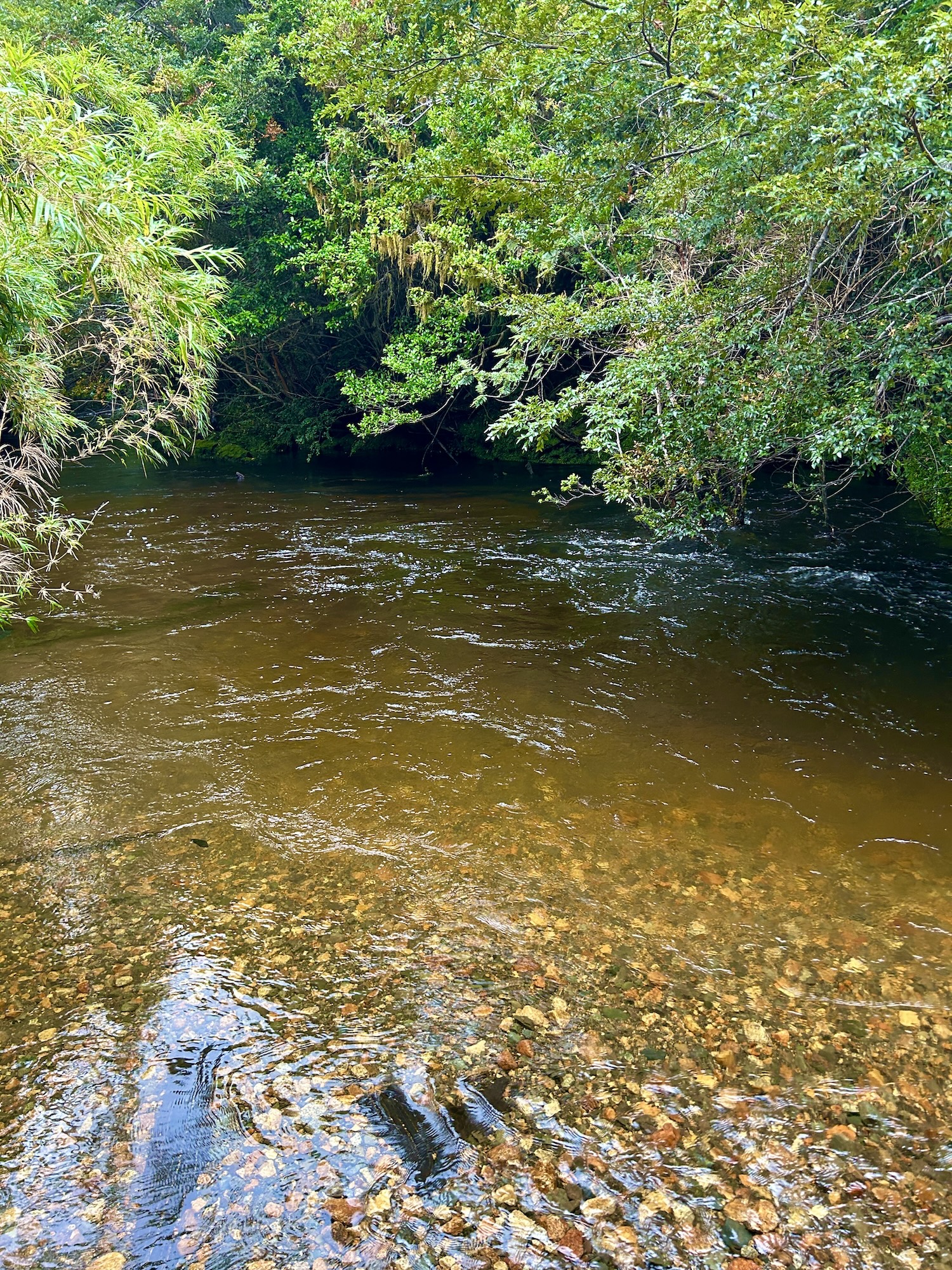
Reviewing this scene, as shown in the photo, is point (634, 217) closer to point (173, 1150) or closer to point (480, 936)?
point (480, 936)

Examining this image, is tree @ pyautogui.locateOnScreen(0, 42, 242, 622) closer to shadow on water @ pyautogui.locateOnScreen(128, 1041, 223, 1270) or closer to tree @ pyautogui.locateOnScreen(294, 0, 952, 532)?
tree @ pyautogui.locateOnScreen(294, 0, 952, 532)

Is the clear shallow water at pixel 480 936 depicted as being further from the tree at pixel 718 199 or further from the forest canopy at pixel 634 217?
the tree at pixel 718 199

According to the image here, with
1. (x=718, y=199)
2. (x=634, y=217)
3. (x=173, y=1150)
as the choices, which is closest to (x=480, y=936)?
(x=173, y=1150)

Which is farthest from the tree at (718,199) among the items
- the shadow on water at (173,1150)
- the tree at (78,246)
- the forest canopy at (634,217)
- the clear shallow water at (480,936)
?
the shadow on water at (173,1150)

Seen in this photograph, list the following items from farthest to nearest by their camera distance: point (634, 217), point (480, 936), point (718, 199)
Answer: point (634, 217)
point (718, 199)
point (480, 936)

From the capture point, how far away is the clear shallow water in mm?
3129

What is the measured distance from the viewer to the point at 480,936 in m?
4.64

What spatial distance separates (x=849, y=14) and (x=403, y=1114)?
8.56 meters

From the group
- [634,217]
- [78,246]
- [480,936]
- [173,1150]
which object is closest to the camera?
[173,1150]

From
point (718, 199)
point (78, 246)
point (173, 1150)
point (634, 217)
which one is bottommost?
point (173, 1150)

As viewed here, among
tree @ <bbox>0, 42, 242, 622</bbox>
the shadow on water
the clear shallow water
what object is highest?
tree @ <bbox>0, 42, 242, 622</bbox>

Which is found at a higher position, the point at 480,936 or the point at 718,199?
the point at 718,199

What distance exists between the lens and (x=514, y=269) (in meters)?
14.8

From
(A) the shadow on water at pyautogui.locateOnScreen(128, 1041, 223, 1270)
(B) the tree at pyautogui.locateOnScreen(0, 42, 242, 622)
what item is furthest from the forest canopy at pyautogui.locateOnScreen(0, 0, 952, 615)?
(A) the shadow on water at pyautogui.locateOnScreen(128, 1041, 223, 1270)
